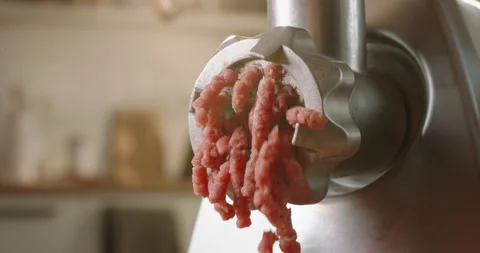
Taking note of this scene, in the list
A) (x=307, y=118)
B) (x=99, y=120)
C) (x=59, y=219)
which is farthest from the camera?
(x=99, y=120)

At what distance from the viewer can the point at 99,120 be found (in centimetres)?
215

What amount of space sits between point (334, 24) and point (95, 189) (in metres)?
1.69

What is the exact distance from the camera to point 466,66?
44cm

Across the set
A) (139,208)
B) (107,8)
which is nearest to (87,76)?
(107,8)

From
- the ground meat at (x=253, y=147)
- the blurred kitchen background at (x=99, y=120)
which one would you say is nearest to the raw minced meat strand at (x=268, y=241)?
the ground meat at (x=253, y=147)

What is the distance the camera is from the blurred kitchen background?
2.02 m

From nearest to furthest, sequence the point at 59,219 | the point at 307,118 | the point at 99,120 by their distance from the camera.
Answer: the point at 307,118 → the point at 59,219 → the point at 99,120

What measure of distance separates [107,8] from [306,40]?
175cm

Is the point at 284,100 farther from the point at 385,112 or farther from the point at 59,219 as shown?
the point at 59,219

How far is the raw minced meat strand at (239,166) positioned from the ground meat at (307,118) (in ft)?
0.12

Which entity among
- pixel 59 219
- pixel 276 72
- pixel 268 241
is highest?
pixel 276 72

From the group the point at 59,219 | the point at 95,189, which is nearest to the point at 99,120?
the point at 95,189

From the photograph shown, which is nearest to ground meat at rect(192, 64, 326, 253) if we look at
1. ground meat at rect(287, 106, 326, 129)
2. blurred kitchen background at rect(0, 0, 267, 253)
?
ground meat at rect(287, 106, 326, 129)

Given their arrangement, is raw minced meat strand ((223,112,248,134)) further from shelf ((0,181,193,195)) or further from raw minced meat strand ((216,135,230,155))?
shelf ((0,181,193,195))
